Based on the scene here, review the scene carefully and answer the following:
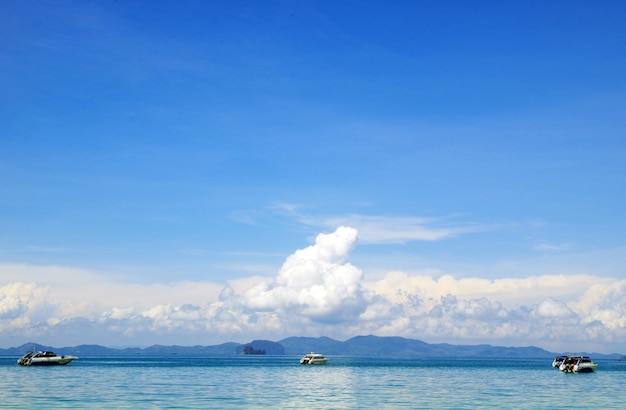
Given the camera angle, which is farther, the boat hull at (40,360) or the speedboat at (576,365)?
the boat hull at (40,360)

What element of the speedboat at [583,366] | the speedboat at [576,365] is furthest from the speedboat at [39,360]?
the speedboat at [583,366]

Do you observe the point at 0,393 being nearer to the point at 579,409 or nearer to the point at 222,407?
the point at 222,407

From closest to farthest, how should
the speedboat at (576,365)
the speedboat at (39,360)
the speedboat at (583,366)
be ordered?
the speedboat at (583,366)
the speedboat at (576,365)
the speedboat at (39,360)

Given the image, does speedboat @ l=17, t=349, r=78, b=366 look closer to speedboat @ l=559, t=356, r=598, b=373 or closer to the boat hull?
the boat hull

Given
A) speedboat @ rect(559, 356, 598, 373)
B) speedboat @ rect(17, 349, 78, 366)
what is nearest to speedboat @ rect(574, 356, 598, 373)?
speedboat @ rect(559, 356, 598, 373)

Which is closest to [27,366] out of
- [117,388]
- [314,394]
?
[117,388]

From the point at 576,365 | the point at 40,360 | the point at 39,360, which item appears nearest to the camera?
the point at 576,365

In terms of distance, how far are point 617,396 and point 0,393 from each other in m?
88.0

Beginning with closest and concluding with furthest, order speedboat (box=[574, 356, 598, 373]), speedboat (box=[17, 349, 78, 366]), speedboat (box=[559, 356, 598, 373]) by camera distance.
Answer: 1. speedboat (box=[574, 356, 598, 373])
2. speedboat (box=[559, 356, 598, 373])
3. speedboat (box=[17, 349, 78, 366])

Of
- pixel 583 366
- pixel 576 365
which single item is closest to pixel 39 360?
pixel 576 365

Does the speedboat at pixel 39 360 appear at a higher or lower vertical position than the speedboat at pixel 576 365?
higher

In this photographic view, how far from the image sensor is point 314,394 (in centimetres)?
9219

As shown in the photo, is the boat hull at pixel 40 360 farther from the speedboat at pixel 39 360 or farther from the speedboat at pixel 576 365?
the speedboat at pixel 576 365

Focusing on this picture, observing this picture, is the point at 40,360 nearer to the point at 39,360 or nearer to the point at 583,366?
the point at 39,360
